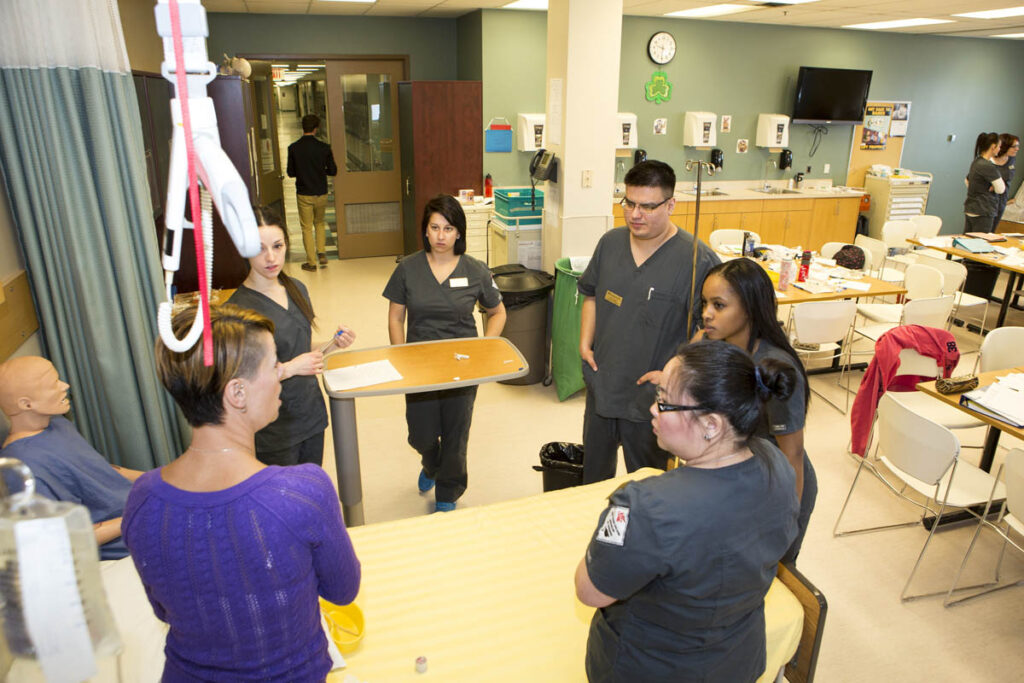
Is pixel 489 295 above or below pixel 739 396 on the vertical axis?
below

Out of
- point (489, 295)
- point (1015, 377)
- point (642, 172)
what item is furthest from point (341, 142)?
point (1015, 377)

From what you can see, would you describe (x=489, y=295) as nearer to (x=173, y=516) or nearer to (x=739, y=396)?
(x=739, y=396)

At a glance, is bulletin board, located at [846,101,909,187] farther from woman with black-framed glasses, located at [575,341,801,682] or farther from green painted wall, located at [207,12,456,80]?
woman with black-framed glasses, located at [575,341,801,682]

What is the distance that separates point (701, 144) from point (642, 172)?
5985 millimetres

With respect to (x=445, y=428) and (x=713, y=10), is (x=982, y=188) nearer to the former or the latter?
(x=713, y=10)

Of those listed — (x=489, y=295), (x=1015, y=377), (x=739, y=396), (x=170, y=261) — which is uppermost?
(x=170, y=261)

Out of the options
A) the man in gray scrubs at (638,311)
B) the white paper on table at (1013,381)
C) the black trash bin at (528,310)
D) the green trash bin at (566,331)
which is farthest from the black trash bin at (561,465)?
the white paper on table at (1013,381)

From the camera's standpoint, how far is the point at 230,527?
3.32ft

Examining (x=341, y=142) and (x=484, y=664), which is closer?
(x=484, y=664)

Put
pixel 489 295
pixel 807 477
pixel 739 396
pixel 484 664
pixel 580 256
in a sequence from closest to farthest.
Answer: pixel 739 396 < pixel 484 664 < pixel 807 477 < pixel 489 295 < pixel 580 256

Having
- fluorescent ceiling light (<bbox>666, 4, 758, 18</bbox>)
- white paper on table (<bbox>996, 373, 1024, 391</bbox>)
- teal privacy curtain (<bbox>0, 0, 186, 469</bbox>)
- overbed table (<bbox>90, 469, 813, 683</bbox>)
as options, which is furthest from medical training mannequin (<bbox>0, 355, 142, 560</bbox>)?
fluorescent ceiling light (<bbox>666, 4, 758, 18</bbox>)

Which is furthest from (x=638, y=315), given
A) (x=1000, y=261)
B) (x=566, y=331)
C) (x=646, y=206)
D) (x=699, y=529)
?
(x=1000, y=261)

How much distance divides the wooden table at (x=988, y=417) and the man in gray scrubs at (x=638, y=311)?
4.38ft

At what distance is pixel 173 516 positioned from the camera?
3.34ft
